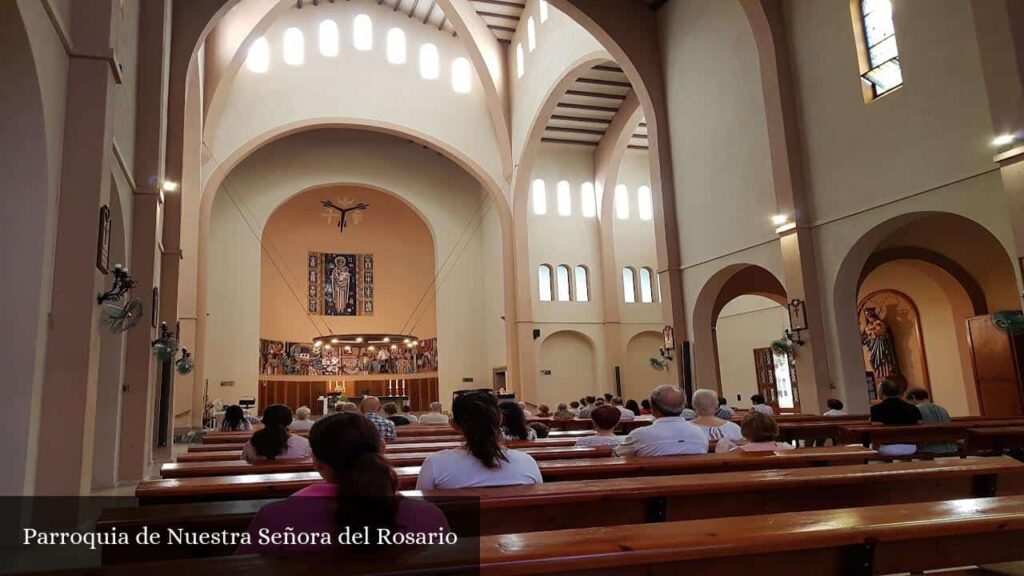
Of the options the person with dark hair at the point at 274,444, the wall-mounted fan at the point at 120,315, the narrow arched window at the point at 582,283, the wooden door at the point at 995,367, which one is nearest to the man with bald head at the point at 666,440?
the person with dark hair at the point at 274,444

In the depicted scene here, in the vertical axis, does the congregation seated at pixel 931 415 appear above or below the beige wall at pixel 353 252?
below

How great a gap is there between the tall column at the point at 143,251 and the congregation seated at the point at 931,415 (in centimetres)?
762

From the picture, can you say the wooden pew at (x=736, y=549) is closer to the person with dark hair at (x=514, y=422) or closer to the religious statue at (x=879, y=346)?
the person with dark hair at (x=514, y=422)

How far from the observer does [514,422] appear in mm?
5031

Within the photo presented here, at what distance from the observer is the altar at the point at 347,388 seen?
21.1 metres

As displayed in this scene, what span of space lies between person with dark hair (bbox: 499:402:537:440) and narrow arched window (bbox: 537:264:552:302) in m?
13.2

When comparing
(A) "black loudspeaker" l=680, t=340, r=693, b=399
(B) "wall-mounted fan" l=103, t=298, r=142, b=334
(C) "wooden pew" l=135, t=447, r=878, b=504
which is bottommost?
(C) "wooden pew" l=135, t=447, r=878, b=504

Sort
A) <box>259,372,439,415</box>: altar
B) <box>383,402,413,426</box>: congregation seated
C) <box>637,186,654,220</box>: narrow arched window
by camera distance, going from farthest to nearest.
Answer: <box>259,372,439,415</box>: altar
<box>637,186,654,220</box>: narrow arched window
<box>383,402,413,426</box>: congregation seated

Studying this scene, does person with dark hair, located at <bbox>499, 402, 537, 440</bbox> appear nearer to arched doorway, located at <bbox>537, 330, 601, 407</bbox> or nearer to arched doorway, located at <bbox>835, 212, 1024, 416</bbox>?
arched doorway, located at <bbox>835, 212, 1024, 416</bbox>

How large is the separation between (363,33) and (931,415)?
16.0m

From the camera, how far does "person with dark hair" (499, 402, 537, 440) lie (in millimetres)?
4998

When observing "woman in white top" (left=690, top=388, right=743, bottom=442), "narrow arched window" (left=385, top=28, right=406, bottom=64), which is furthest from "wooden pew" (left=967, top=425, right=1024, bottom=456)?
"narrow arched window" (left=385, top=28, right=406, bottom=64)

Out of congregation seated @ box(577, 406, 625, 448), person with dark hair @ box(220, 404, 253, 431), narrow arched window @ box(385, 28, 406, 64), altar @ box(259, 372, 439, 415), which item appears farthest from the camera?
altar @ box(259, 372, 439, 415)

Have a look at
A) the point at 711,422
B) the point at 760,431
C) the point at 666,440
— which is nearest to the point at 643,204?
the point at 711,422
